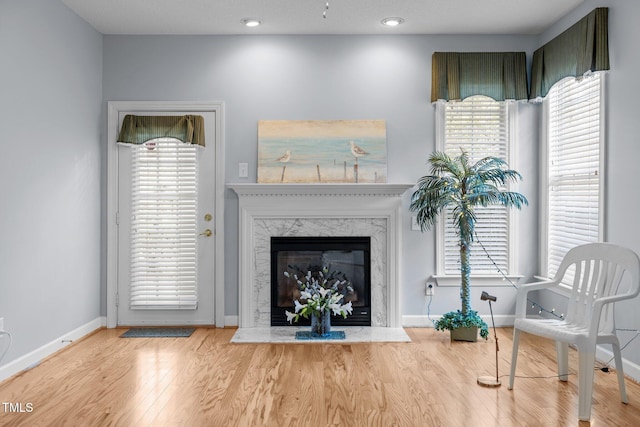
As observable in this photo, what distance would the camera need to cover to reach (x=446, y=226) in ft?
15.5

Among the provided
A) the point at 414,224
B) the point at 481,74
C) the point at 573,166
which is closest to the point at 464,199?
the point at 414,224

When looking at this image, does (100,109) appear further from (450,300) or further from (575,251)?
(575,251)

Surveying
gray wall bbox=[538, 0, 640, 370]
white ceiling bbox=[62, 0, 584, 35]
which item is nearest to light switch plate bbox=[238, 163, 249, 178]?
white ceiling bbox=[62, 0, 584, 35]

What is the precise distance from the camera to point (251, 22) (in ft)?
14.2

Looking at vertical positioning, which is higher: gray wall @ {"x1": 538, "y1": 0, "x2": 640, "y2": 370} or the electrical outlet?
gray wall @ {"x1": 538, "y1": 0, "x2": 640, "y2": 370}

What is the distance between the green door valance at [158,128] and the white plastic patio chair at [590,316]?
2.98 meters

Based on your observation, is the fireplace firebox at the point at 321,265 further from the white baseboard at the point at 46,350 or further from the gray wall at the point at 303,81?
the white baseboard at the point at 46,350

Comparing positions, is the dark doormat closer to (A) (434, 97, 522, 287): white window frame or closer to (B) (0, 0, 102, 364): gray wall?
(B) (0, 0, 102, 364): gray wall

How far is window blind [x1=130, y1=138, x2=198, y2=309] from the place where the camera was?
4.67 meters

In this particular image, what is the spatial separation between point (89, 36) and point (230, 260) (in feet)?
7.36

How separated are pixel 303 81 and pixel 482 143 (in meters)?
1.69

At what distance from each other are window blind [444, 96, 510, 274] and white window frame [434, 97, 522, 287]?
1.2 inches

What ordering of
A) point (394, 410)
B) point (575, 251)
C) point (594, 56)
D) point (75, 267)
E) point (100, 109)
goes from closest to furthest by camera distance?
point (394, 410) → point (575, 251) → point (594, 56) → point (75, 267) → point (100, 109)

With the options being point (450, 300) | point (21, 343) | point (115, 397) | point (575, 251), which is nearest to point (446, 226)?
point (450, 300)
